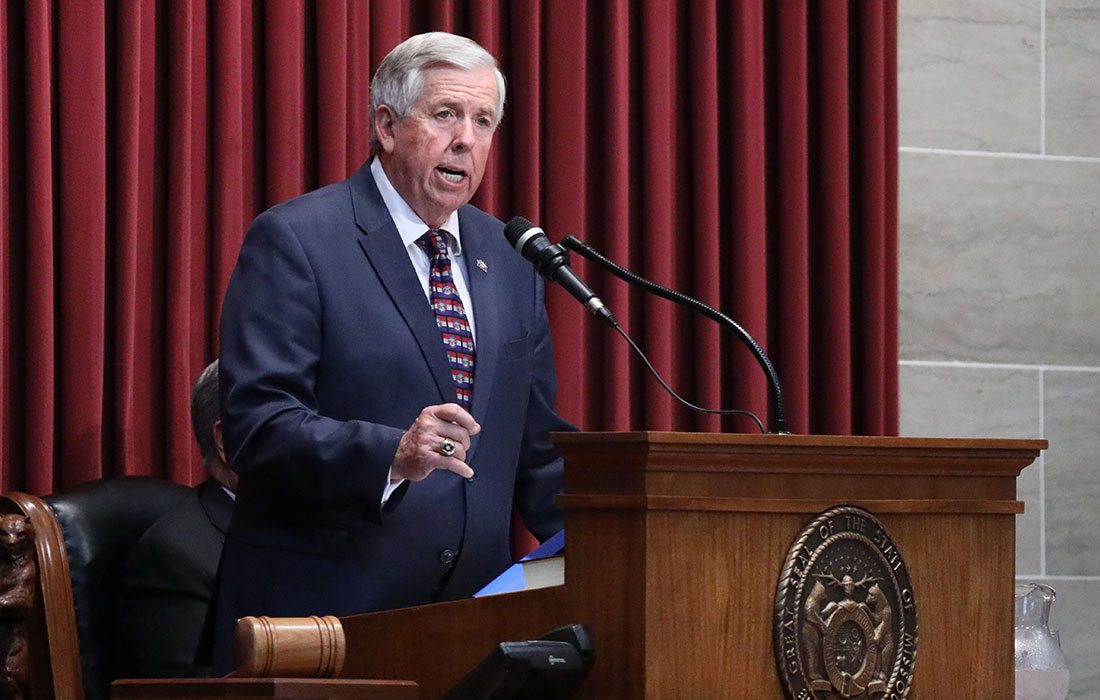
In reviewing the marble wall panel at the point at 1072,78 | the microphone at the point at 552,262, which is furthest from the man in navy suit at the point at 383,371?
the marble wall panel at the point at 1072,78

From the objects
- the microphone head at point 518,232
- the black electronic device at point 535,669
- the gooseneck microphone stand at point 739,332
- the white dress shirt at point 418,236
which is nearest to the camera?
the black electronic device at point 535,669

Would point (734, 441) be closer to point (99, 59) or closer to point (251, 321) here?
point (251, 321)

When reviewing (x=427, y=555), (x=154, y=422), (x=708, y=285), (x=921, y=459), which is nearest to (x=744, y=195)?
(x=708, y=285)

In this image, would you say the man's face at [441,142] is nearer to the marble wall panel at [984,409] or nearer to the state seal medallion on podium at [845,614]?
the state seal medallion on podium at [845,614]

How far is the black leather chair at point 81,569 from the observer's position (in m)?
3.06

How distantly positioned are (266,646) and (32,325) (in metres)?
1.81

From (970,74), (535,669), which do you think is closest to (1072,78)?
(970,74)

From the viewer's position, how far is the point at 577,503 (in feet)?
6.33

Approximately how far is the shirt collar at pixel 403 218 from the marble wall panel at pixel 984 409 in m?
1.94

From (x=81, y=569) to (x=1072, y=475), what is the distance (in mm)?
2656

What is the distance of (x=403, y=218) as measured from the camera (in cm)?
284

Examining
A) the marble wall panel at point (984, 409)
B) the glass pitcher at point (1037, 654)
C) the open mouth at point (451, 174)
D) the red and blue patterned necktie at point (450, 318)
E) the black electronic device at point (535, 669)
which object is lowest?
the glass pitcher at point (1037, 654)

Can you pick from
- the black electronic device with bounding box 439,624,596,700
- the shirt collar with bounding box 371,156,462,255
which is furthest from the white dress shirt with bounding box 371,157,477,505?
the black electronic device with bounding box 439,624,596,700

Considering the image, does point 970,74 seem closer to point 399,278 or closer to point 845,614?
point 399,278
